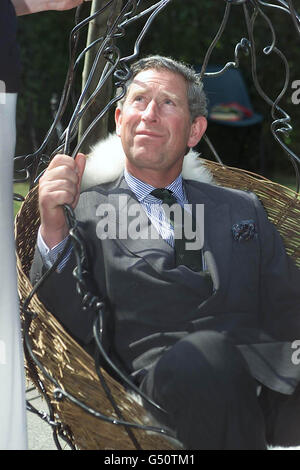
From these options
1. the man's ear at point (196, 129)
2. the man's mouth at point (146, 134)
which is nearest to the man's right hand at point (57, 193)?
the man's mouth at point (146, 134)

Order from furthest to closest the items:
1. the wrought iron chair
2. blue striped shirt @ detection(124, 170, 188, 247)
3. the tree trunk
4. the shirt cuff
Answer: the tree trunk → blue striped shirt @ detection(124, 170, 188, 247) → the shirt cuff → the wrought iron chair

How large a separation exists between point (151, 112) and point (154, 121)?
3cm

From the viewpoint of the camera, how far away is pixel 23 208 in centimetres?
218

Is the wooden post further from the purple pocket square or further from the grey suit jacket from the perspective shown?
the purple pocket square

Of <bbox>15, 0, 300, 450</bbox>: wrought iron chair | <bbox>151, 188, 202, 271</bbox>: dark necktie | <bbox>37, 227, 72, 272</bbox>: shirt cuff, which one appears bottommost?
<bbox>15, 0, 300, 450</bbox>: wrought iron chair

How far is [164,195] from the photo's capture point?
2.21 meters

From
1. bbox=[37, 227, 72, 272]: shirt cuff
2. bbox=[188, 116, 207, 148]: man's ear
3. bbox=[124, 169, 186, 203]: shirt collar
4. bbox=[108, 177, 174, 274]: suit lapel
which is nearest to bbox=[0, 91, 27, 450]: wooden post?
bbox=[37, 227, 72, 272]: shirt cuff

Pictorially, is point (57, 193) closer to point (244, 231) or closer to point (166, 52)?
point (244, 231)

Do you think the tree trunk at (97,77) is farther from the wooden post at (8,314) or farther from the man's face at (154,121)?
the wooden post at (8,314)

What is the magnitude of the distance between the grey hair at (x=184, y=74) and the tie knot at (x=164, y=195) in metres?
0.24

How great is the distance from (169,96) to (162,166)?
21 centimetres

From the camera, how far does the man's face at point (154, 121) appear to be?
2137mm

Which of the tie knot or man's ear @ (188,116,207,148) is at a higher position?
man's ear @ (188,116,207,148)

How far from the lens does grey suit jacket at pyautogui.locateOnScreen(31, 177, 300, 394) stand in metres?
1.94
